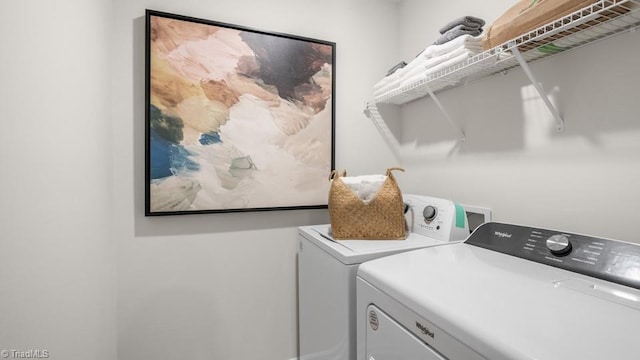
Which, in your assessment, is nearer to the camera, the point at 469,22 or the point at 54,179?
the point at 54,179

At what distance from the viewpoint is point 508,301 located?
0.64 meters

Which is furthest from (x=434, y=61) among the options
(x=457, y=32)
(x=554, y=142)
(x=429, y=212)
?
(x=429, y=212)

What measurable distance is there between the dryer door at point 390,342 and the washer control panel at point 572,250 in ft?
1.68

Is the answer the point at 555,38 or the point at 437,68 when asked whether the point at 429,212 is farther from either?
the point at 555,38

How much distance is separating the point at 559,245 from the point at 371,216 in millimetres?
672

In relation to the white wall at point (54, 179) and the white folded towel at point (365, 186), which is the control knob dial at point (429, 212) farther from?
the white wall at point (54, 179)

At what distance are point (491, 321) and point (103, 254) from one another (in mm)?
1444

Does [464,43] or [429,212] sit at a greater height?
[464,43]

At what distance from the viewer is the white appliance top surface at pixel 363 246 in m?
1.08

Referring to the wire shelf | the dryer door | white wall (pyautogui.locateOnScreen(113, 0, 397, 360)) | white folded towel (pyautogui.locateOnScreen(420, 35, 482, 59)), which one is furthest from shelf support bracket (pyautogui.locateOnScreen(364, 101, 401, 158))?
the dryer door

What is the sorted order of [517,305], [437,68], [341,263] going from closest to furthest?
[517,305] → [341,263] → [437,68]

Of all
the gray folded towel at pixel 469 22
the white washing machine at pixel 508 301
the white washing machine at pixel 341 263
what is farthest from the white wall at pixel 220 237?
the white washing machine at pixel 508 301

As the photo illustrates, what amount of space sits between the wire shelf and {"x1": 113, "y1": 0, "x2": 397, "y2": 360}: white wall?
24.7 inches

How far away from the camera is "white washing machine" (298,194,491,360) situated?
1062 mm
